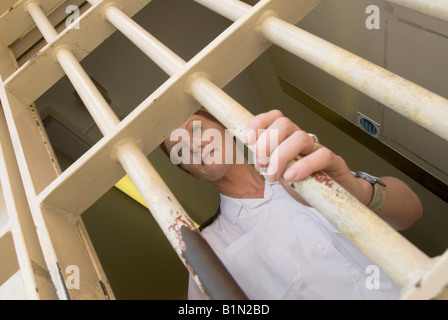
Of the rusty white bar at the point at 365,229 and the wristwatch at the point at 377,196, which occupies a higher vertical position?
the wristwatch at the point at 377,196

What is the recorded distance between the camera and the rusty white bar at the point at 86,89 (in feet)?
2.03

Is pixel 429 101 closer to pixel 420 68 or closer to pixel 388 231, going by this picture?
pixel 388 231

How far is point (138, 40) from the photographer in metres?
0.73

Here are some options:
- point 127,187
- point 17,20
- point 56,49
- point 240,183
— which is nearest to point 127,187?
point 127,187

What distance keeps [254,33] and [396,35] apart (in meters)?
0.63

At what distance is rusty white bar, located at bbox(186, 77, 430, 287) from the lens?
0.33 metres

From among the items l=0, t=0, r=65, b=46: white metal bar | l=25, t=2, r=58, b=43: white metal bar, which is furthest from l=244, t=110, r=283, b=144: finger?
l=0, t=0, r=65, b=46: white metal bar

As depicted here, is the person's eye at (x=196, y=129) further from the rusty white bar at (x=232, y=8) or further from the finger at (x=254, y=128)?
the finger at (x=254, y=128)

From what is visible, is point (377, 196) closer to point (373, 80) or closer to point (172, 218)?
point (373, 80)

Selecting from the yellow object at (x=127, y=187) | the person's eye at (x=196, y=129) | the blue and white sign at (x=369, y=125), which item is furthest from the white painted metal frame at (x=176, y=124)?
the yellow object at (x=127, y=187)

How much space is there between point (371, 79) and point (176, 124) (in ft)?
1.17

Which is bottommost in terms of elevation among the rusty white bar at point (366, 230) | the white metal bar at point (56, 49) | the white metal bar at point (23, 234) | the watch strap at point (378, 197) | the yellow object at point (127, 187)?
the rusty white bar at point (366, 230)

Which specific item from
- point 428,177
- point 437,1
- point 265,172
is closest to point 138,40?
point 265,172

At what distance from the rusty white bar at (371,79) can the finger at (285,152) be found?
11 centimetres
